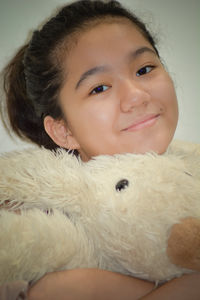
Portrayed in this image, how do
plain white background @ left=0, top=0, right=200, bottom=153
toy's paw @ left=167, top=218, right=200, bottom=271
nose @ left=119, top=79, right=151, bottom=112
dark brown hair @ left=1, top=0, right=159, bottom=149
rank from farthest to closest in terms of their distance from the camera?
plain white background @ left=0, top=0, right=200, bottom=153, dark brown hair @ left=1, top=0, right=159, bottom=149, nose @ left=119, top=79, right=151, bottom=112, toy's paw @ left=167, top=218, right=200, bottom=271

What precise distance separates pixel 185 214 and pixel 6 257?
0.28m

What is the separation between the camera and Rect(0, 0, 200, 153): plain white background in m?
0.86

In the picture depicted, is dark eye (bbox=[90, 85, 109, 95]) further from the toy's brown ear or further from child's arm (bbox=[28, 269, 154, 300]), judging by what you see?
child's arm (bbox=[28, 269, 154, 300])

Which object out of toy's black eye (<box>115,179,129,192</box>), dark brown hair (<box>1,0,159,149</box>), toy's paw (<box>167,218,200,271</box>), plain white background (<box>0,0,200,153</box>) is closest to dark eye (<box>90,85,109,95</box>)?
dark brown hair (<box>1,0,159,149</box>)

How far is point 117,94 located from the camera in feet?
1.69

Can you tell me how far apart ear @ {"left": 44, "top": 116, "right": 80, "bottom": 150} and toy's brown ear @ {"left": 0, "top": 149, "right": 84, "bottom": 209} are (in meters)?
0.17

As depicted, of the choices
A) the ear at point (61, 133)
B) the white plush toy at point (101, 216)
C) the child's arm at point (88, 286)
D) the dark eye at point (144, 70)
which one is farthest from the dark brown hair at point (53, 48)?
the child's arm at point (88, 286)

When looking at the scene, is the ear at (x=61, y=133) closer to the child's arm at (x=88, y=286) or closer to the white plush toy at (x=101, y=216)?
the white plush toy at (x=101, y=216)

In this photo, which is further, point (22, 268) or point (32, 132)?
point (32, 132)

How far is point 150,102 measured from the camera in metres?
0.51

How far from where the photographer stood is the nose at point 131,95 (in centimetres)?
49

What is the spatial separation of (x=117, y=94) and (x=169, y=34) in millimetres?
656

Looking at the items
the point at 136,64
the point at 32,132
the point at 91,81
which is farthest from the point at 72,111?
the point at 32,132

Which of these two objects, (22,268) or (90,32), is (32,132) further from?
(22,268)
